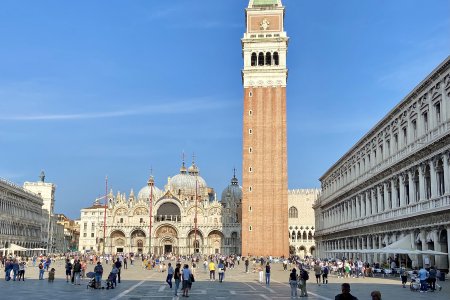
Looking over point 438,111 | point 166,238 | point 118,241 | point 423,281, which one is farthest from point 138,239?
point 423,281

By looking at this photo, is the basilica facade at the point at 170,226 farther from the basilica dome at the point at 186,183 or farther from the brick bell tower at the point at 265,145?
the brick bell tower at the point at 265,145

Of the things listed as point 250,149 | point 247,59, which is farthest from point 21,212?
point 247,59

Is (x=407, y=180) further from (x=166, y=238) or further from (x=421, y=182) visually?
(x=166, y=238)

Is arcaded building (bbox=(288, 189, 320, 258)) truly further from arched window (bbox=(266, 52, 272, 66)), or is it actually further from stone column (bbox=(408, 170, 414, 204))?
stone column (bbox=(408, 170, 414, 204))

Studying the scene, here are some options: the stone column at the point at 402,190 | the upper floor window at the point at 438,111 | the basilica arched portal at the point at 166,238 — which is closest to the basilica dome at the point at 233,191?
the basilica arched portal at the point at 166,238

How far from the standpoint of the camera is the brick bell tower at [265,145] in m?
76.7

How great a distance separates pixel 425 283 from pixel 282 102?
184 feet

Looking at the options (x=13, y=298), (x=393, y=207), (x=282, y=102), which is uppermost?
(x=282, y=102)

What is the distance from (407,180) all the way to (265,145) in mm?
40353

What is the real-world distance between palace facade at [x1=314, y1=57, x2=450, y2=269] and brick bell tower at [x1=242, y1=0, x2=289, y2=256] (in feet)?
55.8

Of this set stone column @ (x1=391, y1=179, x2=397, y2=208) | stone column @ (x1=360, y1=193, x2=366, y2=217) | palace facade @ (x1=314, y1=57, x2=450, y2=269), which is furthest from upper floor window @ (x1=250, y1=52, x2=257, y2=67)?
stone column @ (x1=391, y1=179, x2=397, y2=208)

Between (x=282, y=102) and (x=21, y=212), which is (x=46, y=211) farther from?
(x=282, y=102)

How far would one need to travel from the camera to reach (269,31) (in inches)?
3312

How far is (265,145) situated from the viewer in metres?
78.9
